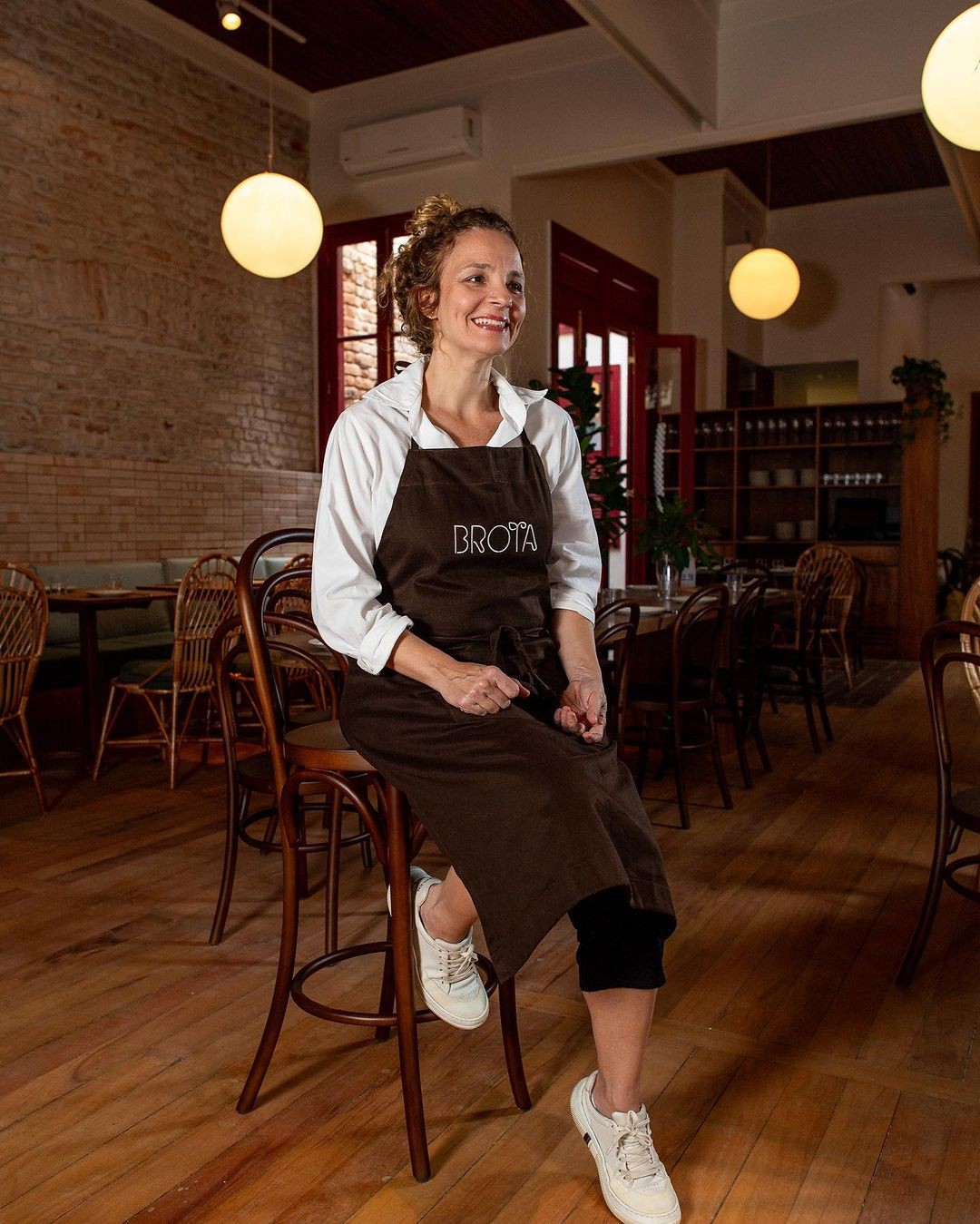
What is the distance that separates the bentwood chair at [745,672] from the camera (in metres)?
4.40

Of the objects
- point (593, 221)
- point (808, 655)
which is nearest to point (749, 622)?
point (808, 655)

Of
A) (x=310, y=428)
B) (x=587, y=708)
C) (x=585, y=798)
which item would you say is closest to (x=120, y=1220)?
(x=585, y=798)

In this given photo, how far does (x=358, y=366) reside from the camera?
25.6 feet

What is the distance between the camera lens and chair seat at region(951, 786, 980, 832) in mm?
2258

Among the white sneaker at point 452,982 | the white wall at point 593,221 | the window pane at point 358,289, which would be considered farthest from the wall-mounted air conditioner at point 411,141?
the white sneaker at point 452,982

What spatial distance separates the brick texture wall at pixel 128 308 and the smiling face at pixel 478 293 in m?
4.53

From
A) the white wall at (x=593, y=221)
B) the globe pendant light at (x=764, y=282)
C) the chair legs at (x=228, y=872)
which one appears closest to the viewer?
the chair legs at (x=228, y=872)

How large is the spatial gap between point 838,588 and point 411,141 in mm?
4281

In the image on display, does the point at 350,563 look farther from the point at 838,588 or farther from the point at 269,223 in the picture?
the point at 838,588

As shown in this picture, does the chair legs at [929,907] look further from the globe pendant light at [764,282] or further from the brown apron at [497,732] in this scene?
the globe pendant light at [764,282]

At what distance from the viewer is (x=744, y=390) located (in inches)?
Result: 433

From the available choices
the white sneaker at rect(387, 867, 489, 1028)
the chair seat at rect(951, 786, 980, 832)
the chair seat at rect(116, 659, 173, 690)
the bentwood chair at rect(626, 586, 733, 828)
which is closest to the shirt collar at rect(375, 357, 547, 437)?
the white sneaker at rect(387, 867, 489, 1028)

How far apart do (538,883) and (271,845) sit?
1273 millimetres

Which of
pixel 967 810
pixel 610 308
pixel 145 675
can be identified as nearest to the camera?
pixel 967 810
